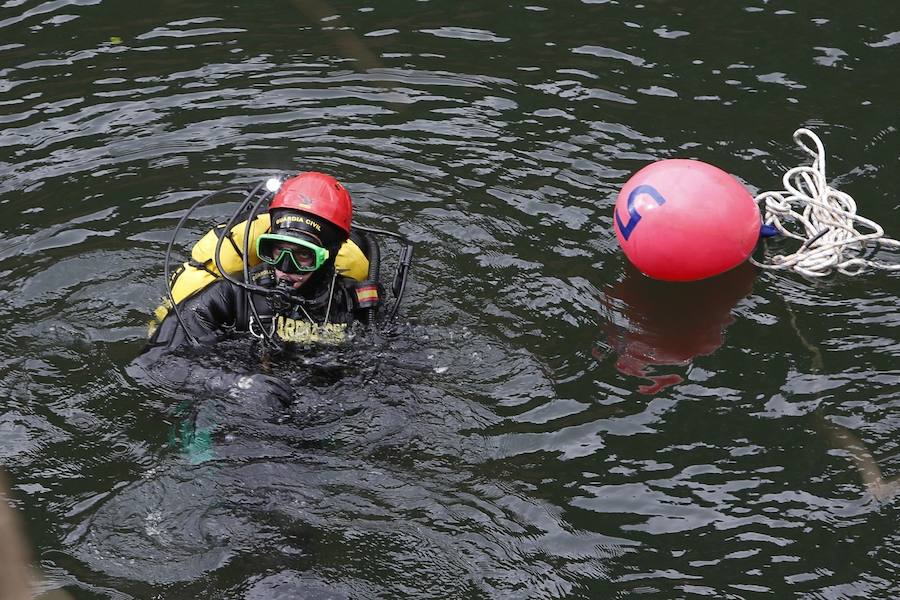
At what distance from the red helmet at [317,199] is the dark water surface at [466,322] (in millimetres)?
822

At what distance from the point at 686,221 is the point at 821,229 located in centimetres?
129

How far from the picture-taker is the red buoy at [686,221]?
661cm

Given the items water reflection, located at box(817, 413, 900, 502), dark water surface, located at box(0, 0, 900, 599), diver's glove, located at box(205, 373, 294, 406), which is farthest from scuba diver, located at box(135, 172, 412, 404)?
water reflection, located at box(817, 413, 900, 502)

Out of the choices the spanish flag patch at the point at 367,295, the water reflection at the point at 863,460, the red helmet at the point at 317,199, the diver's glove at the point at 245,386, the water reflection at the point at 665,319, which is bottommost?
the water reflection at the point at 863,460

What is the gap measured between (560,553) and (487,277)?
254 cm

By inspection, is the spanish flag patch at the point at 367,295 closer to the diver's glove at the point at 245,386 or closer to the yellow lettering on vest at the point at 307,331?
the yellow lettering on vest at the point at 307,331

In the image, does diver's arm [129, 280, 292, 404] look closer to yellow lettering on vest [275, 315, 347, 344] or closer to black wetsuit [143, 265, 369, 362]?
black wetsuit [143, 265, 369, 362]

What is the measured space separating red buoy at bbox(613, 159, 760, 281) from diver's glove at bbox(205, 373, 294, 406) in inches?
101

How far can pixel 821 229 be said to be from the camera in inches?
285

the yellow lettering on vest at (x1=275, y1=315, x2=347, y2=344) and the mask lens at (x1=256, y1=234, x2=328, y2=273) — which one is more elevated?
the mask lens at (x1=256, y1=234, x2=328, y2=273)

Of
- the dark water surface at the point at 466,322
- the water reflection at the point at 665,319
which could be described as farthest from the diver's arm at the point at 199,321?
the water reflection at the point at 665,319

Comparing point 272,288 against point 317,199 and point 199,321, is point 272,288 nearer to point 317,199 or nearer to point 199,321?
point 199,321

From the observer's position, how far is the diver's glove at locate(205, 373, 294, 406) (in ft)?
19.0

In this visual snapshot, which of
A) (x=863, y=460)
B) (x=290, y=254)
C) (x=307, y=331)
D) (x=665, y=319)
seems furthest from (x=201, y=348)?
(x=863, y=460)
